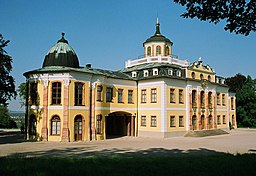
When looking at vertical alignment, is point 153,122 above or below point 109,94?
below

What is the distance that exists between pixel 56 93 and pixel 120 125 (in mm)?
11453

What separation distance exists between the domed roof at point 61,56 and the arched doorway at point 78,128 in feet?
19.0

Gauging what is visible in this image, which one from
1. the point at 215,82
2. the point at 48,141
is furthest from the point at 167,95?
the point at 48,141

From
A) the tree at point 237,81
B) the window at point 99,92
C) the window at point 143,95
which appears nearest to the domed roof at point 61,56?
the window at point 99,92

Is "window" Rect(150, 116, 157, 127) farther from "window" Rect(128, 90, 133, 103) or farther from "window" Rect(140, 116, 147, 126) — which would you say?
"window" Rect(128, 90, 133, 103)

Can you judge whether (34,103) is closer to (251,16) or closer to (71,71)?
(71,71)

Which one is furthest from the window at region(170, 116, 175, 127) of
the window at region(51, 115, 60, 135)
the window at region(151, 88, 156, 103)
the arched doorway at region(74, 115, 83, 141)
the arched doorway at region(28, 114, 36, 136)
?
the arched doorway at region(28, 114, 36, 136)

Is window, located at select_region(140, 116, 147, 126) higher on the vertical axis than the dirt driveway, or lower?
higher

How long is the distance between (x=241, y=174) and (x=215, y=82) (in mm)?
32121

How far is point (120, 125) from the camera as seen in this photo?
117 ft

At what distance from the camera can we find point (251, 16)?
10.7m

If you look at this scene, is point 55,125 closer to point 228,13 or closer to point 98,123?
point 98,123

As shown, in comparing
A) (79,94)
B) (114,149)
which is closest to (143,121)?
(79,94)

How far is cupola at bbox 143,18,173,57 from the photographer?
39.6 metres
